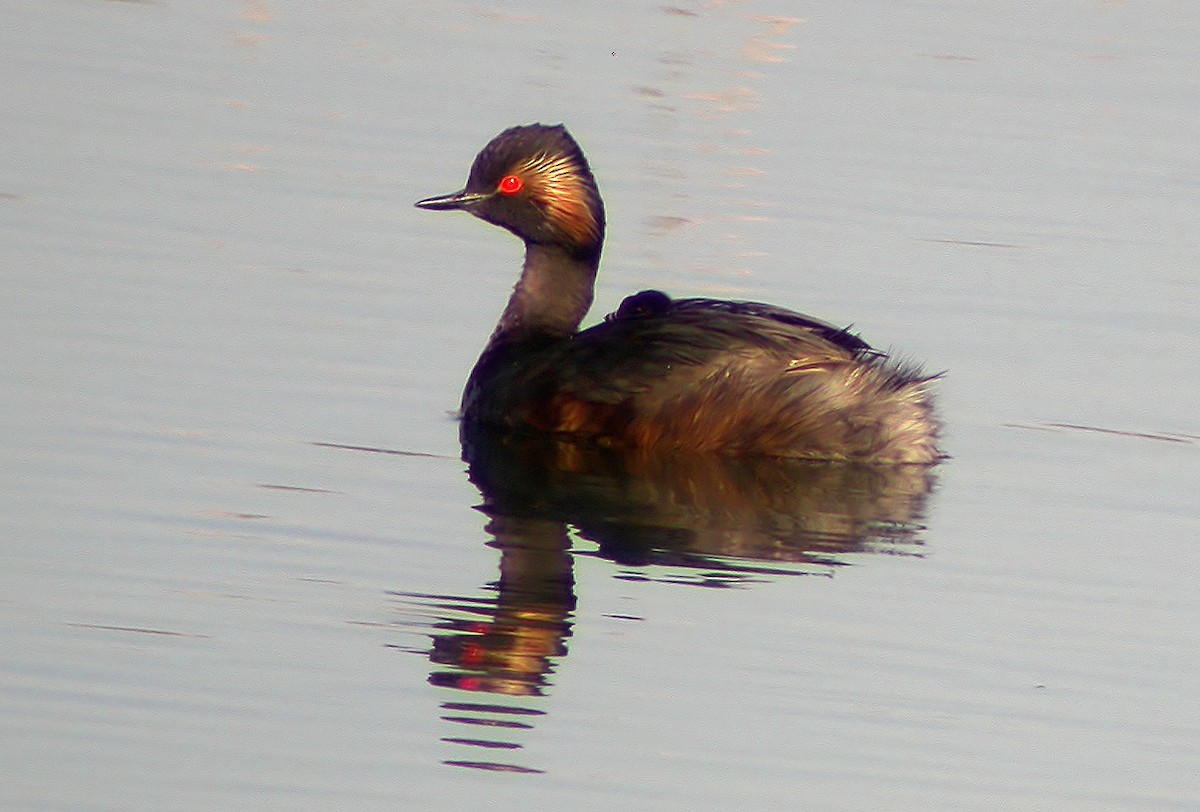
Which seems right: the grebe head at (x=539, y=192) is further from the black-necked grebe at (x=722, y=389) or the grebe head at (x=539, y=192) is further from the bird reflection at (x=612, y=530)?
the bird reflection at (x=612, y=530)

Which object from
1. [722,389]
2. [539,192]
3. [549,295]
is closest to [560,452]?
[722,389]

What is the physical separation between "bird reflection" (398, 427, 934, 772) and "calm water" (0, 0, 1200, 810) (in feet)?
0.08

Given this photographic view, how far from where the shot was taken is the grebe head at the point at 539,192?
431 inches

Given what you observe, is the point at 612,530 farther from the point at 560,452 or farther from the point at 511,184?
the point at 511,184

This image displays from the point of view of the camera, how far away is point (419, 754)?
6.50 metres

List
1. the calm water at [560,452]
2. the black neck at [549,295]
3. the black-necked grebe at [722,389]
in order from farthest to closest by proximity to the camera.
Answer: the black neck at [549,295] < the black-necked grebe at [722,389] < the calm water at [560,452]

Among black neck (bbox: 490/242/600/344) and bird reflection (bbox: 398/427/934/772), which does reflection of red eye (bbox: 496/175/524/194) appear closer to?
black neck (bbox: 490/242/600/344)

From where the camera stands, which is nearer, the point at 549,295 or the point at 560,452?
the point at 560,452

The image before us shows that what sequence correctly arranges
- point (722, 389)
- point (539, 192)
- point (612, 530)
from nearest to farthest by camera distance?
point (612, 530)
point (722, 389)
point (539, 192)

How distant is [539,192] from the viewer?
A: 11.0m

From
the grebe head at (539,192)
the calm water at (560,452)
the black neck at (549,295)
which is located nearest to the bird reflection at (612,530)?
the calm water at (560,452)

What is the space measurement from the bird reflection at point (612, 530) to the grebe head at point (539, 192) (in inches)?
46.2

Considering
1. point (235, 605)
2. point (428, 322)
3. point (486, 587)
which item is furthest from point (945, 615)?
point (428, 322)

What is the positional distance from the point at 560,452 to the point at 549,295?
121 centimetres
